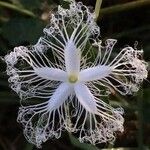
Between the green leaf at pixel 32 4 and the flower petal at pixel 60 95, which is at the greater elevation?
the green leaf at pixel 32 4

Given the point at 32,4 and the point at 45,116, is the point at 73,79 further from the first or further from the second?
the point at 32,4

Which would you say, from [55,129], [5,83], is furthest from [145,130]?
[5,83]

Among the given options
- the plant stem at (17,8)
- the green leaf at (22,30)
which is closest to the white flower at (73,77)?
the green leaf at (22,30)

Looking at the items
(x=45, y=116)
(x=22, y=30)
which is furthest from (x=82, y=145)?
(x=22, y=30)

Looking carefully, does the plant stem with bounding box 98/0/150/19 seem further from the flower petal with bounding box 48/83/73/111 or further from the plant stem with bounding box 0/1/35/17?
the flower petal with bounding box 48/83/73/111

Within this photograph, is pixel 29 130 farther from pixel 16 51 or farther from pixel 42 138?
pixel 16 51

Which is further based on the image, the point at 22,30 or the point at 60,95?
the point at 22,30

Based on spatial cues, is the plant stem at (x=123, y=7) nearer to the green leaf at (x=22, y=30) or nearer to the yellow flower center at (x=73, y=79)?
the green leaf at (x=22, y=30)
